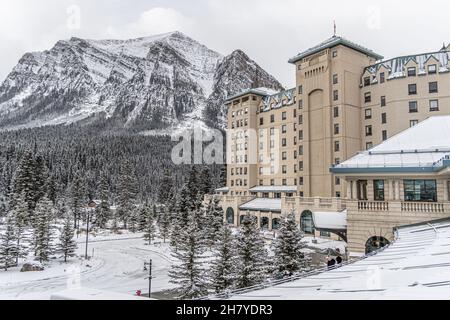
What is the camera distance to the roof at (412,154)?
20.1 meters

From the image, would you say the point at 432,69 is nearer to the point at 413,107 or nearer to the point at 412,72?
the point at 412,72

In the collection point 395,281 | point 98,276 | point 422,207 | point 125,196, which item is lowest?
point 98,276

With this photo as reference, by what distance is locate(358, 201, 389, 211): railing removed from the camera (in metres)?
20.4

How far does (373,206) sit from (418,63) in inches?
1615

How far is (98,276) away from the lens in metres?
36.9

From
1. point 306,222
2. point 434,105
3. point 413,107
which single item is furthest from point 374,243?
point 434,105

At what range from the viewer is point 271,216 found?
60188 millimetres

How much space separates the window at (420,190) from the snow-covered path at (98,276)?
75.0ft

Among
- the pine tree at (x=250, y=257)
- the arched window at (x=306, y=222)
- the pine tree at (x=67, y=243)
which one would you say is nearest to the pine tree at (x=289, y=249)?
the pine tree at (x=250, y=257)

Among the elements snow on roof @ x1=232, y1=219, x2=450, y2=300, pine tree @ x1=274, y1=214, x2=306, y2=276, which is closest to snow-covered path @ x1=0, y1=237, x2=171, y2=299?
pine tree @ x1=274, y1=214, x2=306, y2=276

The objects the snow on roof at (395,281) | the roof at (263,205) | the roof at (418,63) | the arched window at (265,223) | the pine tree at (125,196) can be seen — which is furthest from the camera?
the pine tree at (125,196)

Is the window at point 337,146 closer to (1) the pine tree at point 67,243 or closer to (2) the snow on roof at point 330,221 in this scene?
(2) the snow on roof at point 330,221
